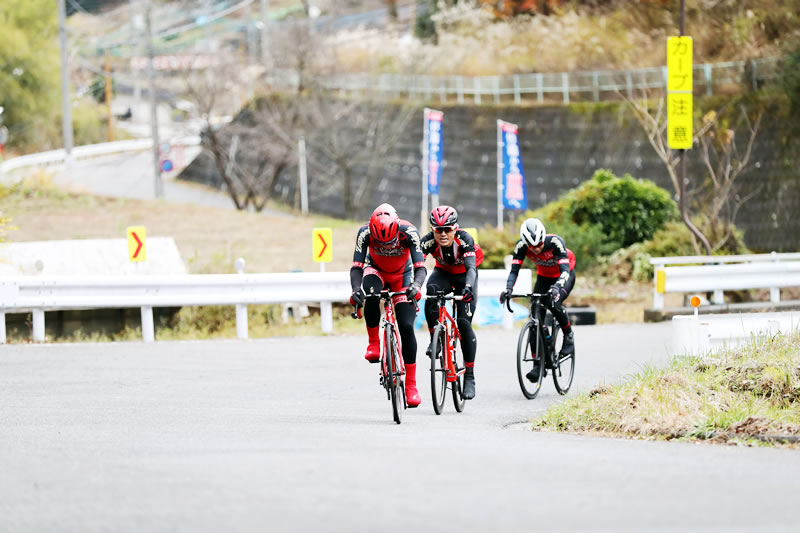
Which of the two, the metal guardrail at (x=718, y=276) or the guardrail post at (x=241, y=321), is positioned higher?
the metal guardrail at (x=718, y=276)

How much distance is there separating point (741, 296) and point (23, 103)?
57221mm

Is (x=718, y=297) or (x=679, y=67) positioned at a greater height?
(x=679, y=67)

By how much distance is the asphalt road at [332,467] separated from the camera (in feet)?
20.6

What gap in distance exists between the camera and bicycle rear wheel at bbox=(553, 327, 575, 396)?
13109 millimetres

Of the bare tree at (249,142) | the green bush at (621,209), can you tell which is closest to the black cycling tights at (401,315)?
the green bush at (621,209)

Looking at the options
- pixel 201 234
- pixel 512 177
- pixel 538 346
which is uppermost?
pixel 512 177

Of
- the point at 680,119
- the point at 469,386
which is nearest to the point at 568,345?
the point at 469,386

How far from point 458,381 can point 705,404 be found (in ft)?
8.26

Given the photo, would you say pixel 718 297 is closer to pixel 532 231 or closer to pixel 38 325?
pixel 532 231

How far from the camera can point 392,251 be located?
35.5 ft

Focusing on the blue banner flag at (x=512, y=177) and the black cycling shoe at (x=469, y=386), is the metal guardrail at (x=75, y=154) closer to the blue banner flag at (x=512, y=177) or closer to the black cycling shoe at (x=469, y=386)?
the blue banner flag at (x=512, y=177)

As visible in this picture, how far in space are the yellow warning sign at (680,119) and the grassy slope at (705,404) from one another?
45.0 ft

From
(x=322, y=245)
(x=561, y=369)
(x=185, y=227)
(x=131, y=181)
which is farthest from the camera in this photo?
(x=131, y=181)

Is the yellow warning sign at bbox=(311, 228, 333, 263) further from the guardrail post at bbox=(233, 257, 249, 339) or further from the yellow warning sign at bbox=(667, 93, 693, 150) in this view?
the yellow warning sign at bbox=(667, 93, 693, 150)
